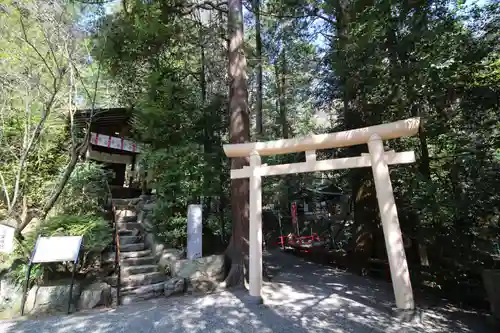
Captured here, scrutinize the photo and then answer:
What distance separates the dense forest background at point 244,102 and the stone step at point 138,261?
1.69ft

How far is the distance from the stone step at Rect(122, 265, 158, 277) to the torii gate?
2.42 m

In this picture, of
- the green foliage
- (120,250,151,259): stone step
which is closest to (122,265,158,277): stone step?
(120,250,151,259): stone step

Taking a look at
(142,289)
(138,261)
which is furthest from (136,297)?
(138,261)

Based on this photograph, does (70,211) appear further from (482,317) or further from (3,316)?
(482,317)

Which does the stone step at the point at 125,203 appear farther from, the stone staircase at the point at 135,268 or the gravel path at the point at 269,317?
the gravel path at the point at 269,317

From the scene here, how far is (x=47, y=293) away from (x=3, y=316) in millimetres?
679

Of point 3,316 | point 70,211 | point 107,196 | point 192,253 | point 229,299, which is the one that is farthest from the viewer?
point 107,196

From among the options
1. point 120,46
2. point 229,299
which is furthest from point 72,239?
point 120,46

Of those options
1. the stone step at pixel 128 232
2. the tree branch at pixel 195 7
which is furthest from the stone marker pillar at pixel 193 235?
the tree branch at pixel 195 7

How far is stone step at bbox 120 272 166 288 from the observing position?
4938mm

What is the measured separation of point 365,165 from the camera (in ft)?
12.6

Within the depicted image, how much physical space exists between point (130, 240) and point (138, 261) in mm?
912

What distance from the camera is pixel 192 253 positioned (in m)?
5.26

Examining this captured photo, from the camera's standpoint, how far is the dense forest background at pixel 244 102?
155 inches
